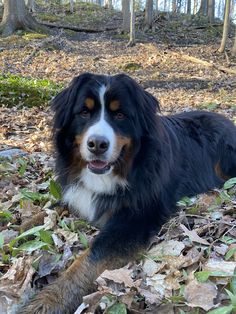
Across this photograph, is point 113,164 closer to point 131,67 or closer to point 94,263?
point 94,263

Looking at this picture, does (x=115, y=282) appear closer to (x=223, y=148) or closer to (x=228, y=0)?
(x=223, y=148)

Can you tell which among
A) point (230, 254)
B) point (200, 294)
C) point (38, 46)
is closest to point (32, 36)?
point (38, 46)

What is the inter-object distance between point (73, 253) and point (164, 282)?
958mm

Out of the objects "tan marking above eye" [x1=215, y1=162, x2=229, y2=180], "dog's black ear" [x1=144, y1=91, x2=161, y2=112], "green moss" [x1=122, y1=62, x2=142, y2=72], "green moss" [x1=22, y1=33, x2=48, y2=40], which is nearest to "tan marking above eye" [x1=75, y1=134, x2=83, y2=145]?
"dog's black ear" [x1=144, y1=91, x2=161, y2=112]

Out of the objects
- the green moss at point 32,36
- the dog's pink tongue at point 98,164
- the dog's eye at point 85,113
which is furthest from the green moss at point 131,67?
the dog's pink tongue at point 98,164

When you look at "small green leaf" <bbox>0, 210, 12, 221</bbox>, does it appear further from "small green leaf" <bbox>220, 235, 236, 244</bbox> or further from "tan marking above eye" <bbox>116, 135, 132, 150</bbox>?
"small green leaf" <bbox>220, 235, 236, 244</bbox>

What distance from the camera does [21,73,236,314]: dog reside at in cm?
362

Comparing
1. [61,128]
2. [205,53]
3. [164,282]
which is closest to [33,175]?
[61,128]

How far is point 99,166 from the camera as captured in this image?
387 centimetres

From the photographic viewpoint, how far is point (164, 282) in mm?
3018

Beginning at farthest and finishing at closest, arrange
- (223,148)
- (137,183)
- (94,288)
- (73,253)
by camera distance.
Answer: (223,148), (137,183), (73,253), (94,288)

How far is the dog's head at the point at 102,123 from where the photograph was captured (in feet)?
12.2

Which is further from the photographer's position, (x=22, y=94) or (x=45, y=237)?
(x=22, y=94)

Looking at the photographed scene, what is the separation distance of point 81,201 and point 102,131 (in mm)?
942
